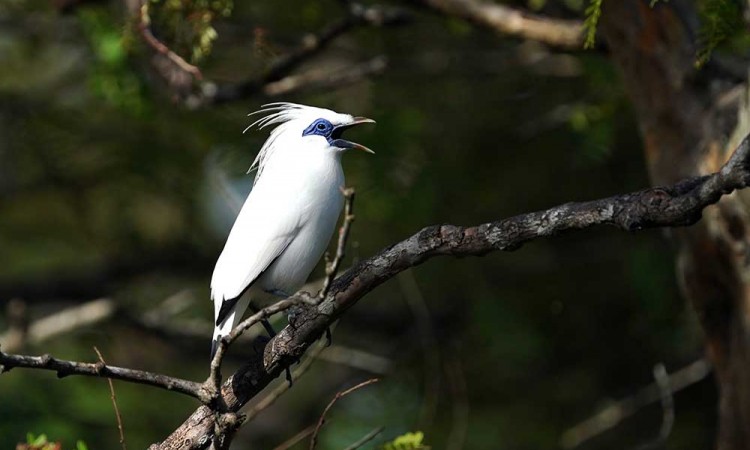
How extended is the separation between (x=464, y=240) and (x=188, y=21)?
2.25 meters

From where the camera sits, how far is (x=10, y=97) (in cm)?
815

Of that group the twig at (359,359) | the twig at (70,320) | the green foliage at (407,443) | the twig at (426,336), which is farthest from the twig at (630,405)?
the twig at (70,320)

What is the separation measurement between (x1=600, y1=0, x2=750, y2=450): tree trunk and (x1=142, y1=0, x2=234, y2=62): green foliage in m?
1.94

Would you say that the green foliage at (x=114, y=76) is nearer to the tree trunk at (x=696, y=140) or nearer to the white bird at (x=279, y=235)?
the white bird at (x=279, y=235)

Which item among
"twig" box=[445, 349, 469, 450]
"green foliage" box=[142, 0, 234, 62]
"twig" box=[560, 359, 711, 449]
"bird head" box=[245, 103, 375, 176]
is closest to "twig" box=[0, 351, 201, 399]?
"bird head" box=[245, 103, 375, 176]

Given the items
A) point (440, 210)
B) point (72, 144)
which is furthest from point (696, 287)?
point (72, 144)

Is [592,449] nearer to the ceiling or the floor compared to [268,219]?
nearer to the floor

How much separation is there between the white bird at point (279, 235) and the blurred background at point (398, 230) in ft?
5.47

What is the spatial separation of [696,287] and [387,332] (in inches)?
135

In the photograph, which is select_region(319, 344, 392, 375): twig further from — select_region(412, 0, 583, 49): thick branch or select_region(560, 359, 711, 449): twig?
select_region(412, 0, 583, 49): thick branch

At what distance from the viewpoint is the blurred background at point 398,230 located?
22.7 ft

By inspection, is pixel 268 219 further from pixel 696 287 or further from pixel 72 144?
pixel 72 144

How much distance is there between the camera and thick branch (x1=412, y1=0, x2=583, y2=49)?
6016mm

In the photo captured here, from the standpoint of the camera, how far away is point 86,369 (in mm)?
3283
